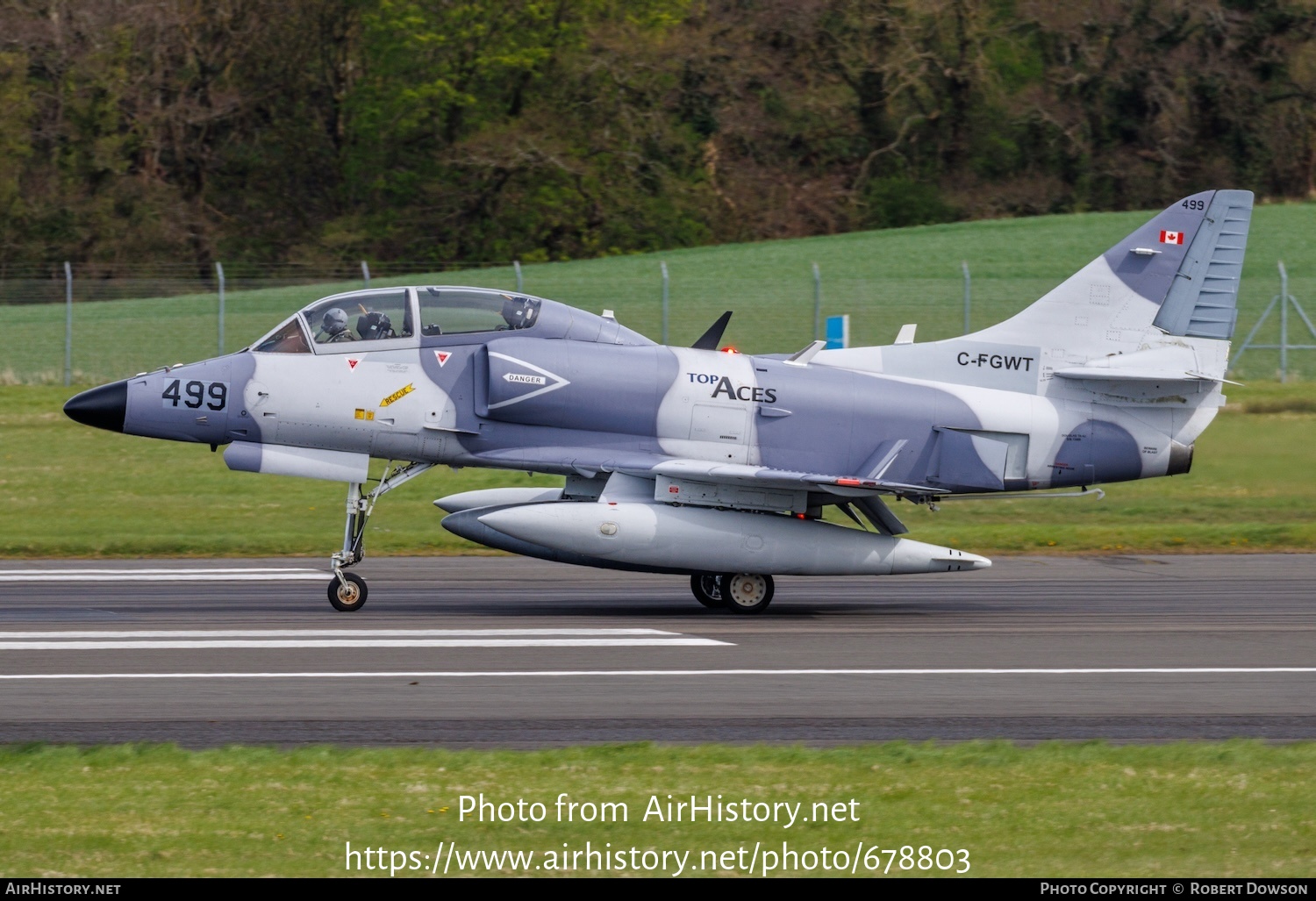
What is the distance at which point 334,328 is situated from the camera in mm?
14719

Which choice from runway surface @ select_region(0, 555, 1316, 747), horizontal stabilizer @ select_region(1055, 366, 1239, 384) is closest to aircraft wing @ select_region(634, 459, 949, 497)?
runway surface @ select_region(0, 555, 1316, 747)

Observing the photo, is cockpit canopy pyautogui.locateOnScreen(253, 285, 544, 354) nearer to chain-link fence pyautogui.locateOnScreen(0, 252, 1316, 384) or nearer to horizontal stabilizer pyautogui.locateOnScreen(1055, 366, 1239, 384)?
horizontal stabilizer pyautogui.locateOnScreen(1055, 366, 1239, 384)

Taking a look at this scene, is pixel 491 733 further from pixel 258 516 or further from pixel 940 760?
pixel 258 516

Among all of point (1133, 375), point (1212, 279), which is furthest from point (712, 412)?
point (1212, 279)

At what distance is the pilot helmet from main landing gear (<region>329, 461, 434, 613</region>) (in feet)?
4.62

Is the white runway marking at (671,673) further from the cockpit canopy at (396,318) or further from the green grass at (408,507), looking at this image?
the green grass at (408,507)

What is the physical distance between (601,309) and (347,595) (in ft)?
77.7

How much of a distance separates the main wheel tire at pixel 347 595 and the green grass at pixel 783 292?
774 inches

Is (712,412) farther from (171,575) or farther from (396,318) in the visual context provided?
(171,575)

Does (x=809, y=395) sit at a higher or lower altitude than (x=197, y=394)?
higher

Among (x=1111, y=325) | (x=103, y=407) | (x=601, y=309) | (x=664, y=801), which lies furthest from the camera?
(x=601, y=309)

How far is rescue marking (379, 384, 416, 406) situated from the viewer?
48.2 feet

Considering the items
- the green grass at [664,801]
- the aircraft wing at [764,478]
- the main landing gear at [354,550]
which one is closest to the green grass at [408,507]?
the main landing gear at [354,550]
